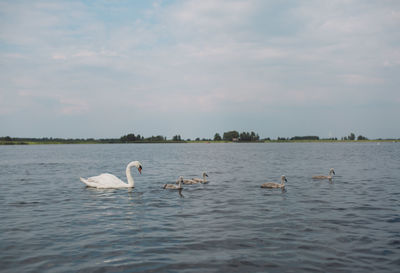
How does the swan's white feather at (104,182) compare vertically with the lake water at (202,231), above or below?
above

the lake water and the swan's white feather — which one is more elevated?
the swan's white feather

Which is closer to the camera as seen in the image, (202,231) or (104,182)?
(202,231)

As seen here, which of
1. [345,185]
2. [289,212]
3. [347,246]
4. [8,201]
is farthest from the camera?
[345,185]

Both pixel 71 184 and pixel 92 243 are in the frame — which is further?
pixel 71 184

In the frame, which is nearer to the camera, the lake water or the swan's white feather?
the lake water

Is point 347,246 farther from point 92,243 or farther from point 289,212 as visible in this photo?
point 92,243

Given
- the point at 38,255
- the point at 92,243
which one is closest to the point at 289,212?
the point at 92,243

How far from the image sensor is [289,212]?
1491 centimetres

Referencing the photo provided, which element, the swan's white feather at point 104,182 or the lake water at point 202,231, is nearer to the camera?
the lake water at point 202,231

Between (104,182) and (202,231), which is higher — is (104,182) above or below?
above

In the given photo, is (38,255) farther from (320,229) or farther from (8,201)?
(8,201)

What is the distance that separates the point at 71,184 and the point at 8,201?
7326 mm

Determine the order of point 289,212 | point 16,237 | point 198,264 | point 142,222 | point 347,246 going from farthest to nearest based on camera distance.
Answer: point 289,212 → point 142,222 → point 16,237 → point 347,246 → point 198,264

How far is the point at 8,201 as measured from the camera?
18.4 m
